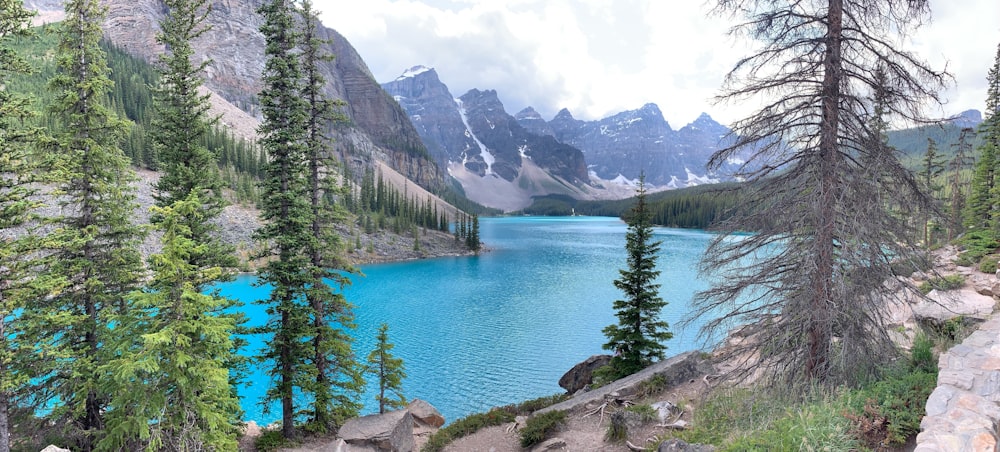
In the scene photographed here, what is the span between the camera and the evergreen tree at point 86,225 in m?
12.2

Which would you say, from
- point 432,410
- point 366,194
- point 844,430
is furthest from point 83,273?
point 366,194

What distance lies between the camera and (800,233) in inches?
331

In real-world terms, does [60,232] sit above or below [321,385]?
above

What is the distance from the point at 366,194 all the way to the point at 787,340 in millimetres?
107898

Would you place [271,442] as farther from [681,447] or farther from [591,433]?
[681,447]

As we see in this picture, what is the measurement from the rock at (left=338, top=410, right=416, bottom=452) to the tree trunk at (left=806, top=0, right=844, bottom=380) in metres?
12.1

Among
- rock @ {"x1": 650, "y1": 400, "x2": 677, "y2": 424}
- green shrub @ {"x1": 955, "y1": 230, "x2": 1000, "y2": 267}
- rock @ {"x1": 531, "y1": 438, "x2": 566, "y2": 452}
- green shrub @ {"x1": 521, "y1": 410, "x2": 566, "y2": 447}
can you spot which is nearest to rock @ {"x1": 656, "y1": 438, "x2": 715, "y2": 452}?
rock @ {"x1": 650, "y1": 400, "x2": 677, "y2": 424}

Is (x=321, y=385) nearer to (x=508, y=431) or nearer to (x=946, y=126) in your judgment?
(x=508, y=431)

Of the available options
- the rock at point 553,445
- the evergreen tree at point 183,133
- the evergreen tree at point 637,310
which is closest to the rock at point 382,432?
the rock at point 553,445

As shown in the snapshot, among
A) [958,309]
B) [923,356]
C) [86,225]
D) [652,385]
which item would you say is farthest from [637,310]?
[86,225]

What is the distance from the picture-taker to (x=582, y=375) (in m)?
22.4

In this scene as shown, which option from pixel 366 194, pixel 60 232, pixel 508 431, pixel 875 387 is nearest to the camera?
pixel 875 387

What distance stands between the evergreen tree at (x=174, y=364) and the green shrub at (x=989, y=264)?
29.8 metres

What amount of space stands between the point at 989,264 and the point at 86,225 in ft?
116
